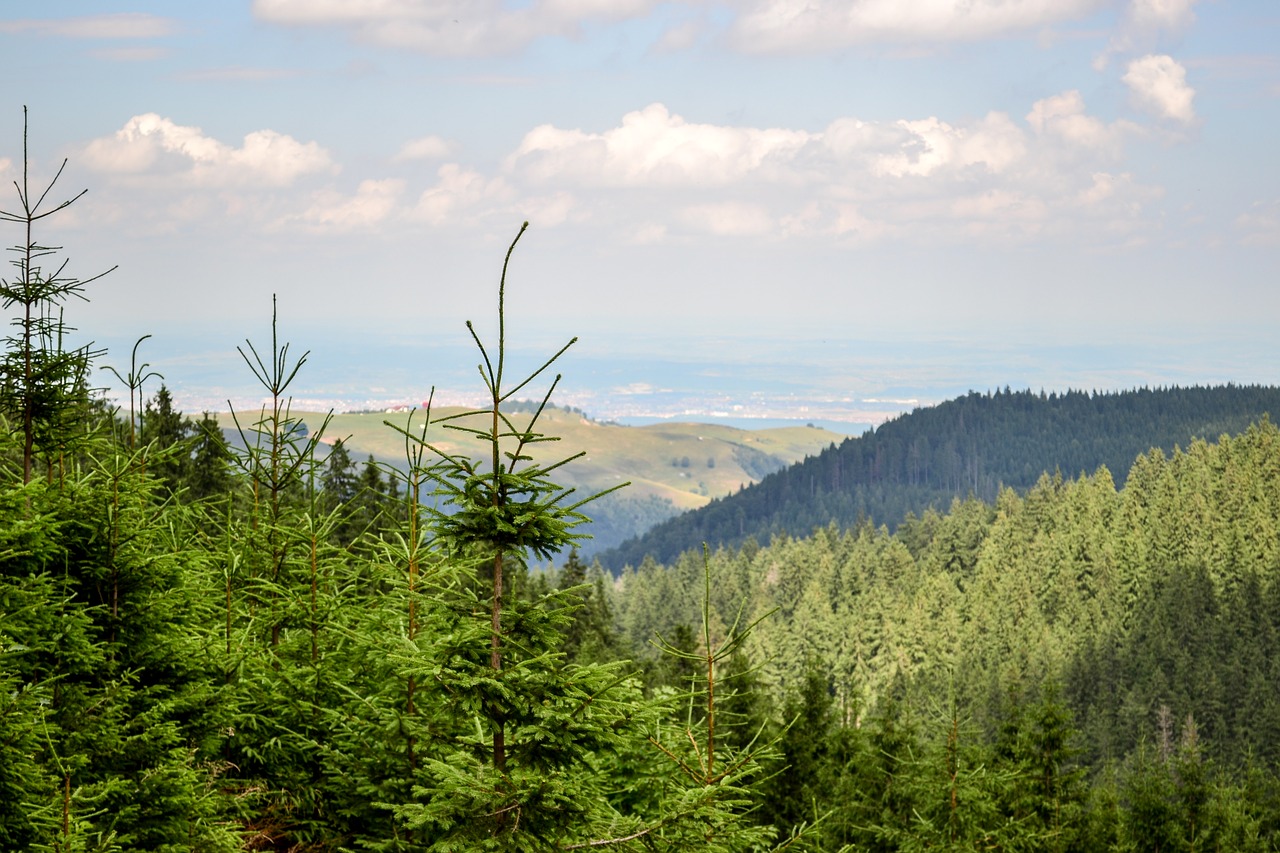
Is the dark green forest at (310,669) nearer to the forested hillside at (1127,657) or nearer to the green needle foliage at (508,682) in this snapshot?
the green needle foliage at (508,682)

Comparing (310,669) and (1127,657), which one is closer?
(310,669)

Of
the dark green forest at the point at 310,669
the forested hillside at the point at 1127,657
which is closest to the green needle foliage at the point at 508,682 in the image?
the dark green forest at the point at 310,669

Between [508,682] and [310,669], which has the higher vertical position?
[508,682]

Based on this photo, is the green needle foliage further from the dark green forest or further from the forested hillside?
the forested hillside

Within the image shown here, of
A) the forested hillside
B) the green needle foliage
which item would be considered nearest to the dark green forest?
the green needle foliage

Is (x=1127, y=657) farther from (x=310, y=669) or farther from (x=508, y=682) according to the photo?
(x=508, y=682)

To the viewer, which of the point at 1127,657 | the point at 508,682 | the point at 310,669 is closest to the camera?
the point at 508,682

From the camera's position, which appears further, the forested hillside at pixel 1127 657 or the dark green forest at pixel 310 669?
the forested hillside at pixel 1127 657

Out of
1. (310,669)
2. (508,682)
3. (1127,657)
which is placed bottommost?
(1127,657)

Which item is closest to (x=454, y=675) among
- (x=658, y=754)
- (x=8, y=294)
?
(x=658, y=754)

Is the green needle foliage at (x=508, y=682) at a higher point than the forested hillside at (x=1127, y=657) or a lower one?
higher

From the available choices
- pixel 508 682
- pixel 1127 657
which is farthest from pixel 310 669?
pixel 1127 657

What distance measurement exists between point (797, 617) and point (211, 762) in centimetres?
18817

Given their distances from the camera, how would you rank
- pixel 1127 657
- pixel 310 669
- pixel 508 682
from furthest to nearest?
pixel 1127 657
pixel 310 669
pixel 508 682
